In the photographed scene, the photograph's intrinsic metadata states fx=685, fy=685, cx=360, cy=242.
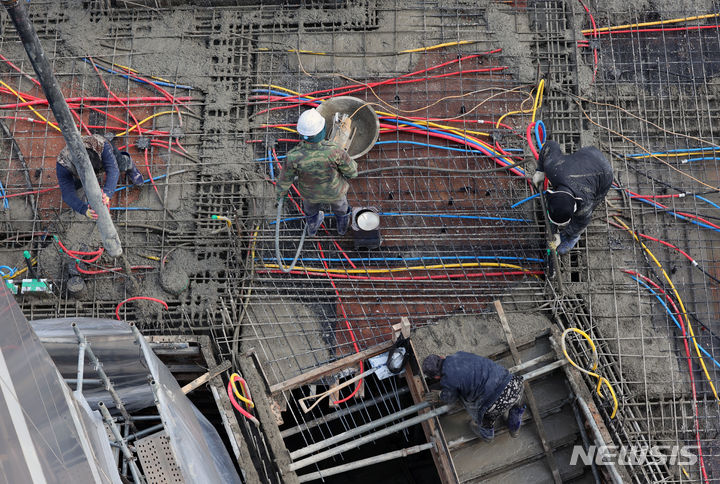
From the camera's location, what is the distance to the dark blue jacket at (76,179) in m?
7.97

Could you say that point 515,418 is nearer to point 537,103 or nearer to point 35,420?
point 537,103

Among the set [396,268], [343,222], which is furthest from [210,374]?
[396,268]

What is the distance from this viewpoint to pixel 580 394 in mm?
8055

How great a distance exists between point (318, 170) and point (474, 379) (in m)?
2.87

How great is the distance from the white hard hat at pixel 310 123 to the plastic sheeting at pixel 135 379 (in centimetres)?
282

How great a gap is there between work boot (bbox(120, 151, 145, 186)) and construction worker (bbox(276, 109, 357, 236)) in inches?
88.6

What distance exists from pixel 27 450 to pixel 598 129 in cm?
767

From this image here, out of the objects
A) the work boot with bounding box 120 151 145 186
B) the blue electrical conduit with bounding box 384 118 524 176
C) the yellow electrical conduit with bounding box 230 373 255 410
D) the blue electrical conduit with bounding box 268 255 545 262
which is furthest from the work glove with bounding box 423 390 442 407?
the work boot with bounding box 120 151 145 186

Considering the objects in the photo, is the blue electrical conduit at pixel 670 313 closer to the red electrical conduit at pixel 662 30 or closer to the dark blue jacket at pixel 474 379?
the dark blue jacket at pixel 474 379

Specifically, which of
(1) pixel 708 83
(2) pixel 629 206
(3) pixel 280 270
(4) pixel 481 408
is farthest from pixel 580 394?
(1) pixel 708 83

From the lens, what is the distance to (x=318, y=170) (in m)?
7.68

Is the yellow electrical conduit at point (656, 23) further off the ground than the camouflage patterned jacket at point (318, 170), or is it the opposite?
the yellow electrical conduit at point (656, 23)

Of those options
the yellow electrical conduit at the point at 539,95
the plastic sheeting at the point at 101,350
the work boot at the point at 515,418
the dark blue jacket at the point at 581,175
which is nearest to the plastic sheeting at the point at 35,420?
the plastic sheeting at the point at 101,350

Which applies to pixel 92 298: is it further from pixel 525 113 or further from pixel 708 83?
pixel 708 83
